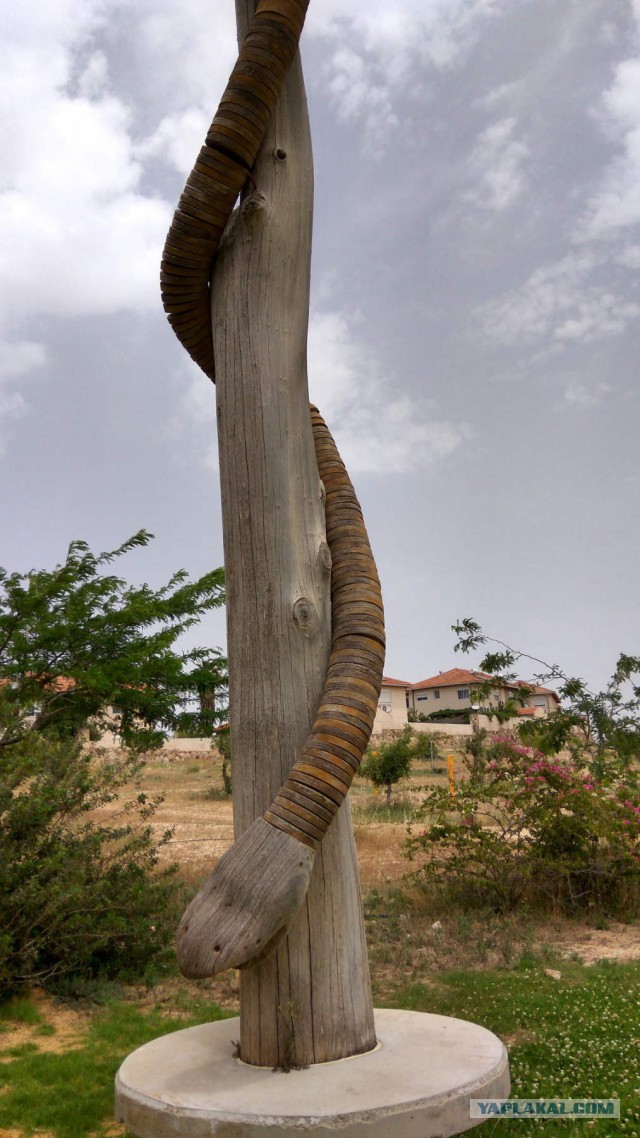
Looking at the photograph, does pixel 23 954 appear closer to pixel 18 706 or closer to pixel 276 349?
pixel 18 706

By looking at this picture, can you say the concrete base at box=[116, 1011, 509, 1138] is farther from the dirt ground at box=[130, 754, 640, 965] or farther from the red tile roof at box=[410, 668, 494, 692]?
the red tile roof at box=[410, 668, 494, 692]

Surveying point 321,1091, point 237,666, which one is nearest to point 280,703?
point 237,666

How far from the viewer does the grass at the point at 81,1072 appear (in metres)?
4.01

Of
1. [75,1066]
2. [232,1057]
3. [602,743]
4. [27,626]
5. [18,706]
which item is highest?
[27,626]

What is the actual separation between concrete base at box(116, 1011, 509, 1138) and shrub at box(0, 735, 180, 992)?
156 inches

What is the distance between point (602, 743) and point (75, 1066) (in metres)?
3.79

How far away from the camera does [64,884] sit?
6.24m

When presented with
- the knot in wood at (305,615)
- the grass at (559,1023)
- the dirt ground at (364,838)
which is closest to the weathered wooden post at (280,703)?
the knot in wood at (305,615)

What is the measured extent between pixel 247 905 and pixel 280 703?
0.54 m

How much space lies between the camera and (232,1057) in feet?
7.88

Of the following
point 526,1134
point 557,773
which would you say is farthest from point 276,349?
point 557,773

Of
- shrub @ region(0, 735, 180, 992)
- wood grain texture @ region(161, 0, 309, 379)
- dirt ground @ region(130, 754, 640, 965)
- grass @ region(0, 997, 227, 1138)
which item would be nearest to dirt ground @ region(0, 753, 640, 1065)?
dirt ground @ region(130, 754, 640, 965)

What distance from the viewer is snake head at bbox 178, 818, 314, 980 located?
1976 mm

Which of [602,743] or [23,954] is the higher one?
[602,743]
